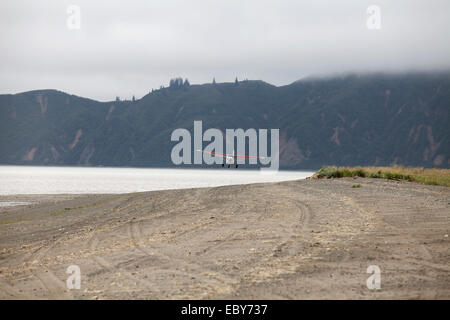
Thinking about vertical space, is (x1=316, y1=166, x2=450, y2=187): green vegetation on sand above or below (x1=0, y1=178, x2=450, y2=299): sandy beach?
below

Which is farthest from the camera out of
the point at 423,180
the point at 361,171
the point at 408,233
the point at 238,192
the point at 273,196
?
the point at 361,171

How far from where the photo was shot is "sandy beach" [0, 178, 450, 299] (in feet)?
36.5

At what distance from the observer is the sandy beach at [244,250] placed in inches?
438

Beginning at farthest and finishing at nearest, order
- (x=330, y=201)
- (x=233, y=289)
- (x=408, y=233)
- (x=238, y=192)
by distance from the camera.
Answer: (x=238, y=192) → (x=330, y=201) → (x=408, y=233) → (x=233, y=289)

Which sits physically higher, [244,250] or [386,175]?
[244,250]

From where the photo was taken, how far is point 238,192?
30.5 m

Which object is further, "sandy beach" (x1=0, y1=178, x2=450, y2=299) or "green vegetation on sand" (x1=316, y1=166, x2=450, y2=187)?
"green vegetation on sand" (x1=316, y1=166, x2=450, y2=187)

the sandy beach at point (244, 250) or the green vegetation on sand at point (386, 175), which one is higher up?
the sandy beach at point (244, 250)

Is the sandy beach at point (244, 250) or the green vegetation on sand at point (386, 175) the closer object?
the sandy beach at point (244, 250)

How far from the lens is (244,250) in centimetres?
1465

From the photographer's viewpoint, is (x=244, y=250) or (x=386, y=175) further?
(x=386, y=175)

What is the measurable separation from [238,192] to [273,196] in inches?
140
